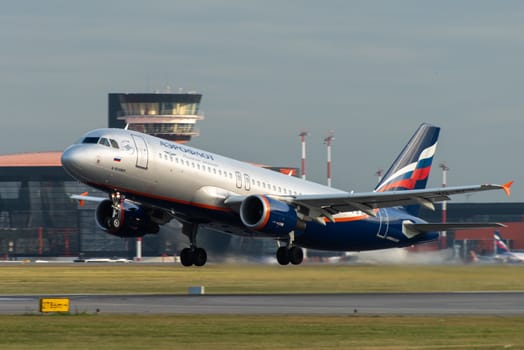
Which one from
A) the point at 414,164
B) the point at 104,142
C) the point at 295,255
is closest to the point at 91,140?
the point at 104,142

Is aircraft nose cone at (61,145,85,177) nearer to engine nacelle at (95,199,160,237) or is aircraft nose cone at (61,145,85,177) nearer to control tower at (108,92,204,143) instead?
engine nacelle at (95,199,160,237)

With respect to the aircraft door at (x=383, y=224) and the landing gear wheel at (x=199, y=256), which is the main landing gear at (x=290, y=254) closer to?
the landing gear wheel at (x=199, y=256)

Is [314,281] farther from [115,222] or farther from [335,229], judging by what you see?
[115,222]

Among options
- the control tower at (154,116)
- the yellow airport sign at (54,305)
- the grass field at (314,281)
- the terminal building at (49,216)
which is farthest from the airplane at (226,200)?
the control tower at (154,116)

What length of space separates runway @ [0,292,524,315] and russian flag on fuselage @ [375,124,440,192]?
9.05 meters

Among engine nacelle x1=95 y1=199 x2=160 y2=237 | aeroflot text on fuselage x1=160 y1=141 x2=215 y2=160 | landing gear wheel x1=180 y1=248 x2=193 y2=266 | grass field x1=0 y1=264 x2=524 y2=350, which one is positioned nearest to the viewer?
grass field x1=0 y1=264 x2=524 y2=350

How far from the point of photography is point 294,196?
56156mm

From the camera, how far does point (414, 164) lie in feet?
222

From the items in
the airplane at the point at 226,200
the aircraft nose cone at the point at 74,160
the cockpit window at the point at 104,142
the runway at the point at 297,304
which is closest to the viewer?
the runway at the point at 297,304

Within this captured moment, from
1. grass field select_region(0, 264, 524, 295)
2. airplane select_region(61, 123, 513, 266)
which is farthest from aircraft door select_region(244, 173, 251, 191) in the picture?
grass field select_region(0, 264, 524, 295)

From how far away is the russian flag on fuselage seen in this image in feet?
218

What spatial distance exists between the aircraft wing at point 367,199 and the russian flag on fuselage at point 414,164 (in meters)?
8.96

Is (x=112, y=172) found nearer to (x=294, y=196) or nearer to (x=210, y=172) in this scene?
(x=210, y=172)

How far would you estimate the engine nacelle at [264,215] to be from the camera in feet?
173
